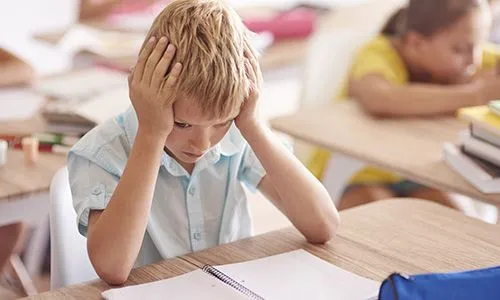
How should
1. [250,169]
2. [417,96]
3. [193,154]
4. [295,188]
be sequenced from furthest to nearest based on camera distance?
[417,96] → [250,169] → [295,188] → [193,154]

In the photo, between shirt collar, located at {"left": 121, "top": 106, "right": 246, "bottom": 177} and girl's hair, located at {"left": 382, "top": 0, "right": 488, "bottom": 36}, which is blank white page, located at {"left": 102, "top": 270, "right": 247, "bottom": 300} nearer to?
shirt collar, located at {"left": 121, "top": 106, "right": 246, "bottom": 177}

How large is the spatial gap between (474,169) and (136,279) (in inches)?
34.2

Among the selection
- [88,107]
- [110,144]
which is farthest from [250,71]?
[88,107]

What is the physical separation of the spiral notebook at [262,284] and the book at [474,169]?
595mm

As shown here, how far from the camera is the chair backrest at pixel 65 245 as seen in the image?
1.70 metres

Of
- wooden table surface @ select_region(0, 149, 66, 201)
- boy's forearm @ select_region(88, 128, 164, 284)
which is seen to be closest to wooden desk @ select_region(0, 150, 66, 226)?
wooden table surface @ select_region(0, 149, 66, 201)

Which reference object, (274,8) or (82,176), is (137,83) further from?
(274,8)

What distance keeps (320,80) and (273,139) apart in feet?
4.24

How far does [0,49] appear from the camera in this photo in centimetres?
324

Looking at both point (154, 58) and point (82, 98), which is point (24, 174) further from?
point (154, 58)

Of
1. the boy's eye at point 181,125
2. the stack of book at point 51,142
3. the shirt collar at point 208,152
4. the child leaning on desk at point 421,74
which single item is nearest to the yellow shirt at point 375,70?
the child leaning on desk at point 421,74

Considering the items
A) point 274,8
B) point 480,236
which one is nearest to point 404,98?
point 480,236

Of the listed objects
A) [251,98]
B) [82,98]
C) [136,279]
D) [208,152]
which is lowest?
[82,98]

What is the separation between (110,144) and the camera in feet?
5.40
